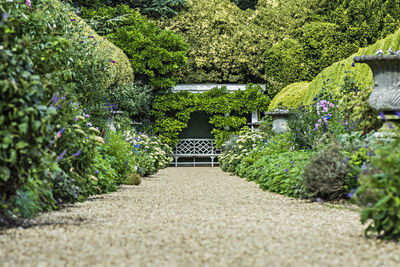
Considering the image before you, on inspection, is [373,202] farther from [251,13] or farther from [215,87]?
[251,13]

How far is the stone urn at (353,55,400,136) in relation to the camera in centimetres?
634

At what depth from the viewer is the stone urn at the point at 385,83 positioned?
634 cm

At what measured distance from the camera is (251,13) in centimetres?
2252

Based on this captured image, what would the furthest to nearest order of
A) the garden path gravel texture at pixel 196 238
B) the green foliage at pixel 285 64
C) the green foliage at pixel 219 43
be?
the green foliage at pixel 219 43 < the green foliage at pixel 285 64 < the garden path gravel texture at pixel 196 238

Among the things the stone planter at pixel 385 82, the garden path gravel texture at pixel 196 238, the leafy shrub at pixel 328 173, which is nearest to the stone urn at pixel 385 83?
the stone planter at pixel 385 82

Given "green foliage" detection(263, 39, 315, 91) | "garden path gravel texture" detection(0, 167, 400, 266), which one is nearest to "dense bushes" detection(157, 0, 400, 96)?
"green foliage" detection(263, 39, 315, 91)

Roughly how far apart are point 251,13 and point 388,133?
58.0ft

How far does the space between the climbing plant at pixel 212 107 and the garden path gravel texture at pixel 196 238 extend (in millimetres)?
13587

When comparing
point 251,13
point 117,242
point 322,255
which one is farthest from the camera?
point 251,13

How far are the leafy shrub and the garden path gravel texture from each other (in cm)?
27

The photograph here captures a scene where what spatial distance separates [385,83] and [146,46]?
1339cm

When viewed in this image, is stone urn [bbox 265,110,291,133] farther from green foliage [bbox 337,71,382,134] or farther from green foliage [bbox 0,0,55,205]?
green foliage [bbox 0,0,55,205]

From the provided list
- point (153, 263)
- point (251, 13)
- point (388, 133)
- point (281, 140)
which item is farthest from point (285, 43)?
point (153, 263)

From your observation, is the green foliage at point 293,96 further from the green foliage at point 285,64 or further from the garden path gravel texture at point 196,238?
the garden path gravel texture at point 196,238
